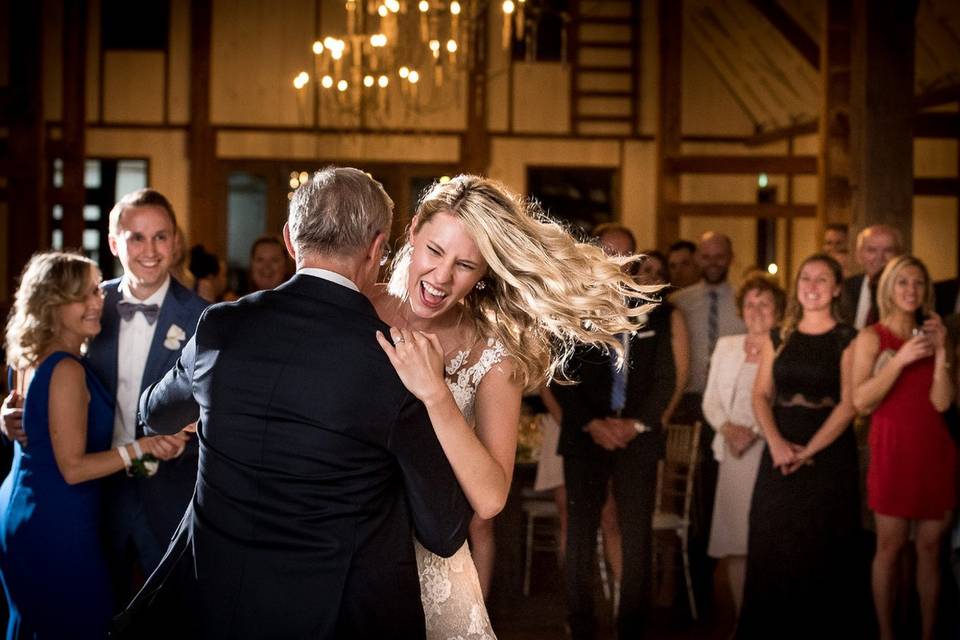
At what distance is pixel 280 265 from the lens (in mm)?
6766

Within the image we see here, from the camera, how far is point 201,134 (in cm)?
1434

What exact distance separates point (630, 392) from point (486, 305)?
2.38 metres

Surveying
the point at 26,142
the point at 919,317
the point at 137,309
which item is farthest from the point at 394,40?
the point at 137,309

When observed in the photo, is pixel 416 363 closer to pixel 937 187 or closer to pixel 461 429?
pixel 461 429

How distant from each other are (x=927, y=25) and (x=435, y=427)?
913 cm

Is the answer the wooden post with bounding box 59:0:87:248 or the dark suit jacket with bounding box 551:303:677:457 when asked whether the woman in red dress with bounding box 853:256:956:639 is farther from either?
the wooden post with bounding box 59:0:87:248

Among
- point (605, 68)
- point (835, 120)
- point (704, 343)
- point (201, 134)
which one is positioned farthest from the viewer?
point (605, 68)

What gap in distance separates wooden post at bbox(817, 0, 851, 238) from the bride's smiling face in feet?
19.1

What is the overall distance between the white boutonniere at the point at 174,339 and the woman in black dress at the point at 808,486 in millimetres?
2565

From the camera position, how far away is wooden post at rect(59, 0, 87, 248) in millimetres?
10047

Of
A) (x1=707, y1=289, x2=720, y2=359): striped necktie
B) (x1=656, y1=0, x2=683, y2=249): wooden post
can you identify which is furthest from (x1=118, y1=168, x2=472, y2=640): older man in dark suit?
(x1=656, y1=0, x2=683, y2=249): wooden post

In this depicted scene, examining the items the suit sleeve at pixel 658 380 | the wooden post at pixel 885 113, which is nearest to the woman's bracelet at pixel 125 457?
the suit sleeve at pixel 658 380

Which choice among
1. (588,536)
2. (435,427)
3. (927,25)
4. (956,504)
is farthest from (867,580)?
(927,25)

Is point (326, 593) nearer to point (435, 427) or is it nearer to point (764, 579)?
point (435, 427)
